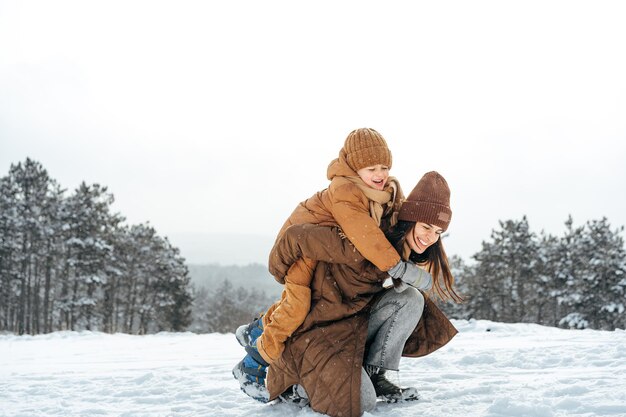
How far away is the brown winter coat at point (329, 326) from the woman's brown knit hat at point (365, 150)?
45cm

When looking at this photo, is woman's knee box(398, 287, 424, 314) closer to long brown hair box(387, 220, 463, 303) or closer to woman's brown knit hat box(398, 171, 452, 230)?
long brown hair box(387, 220, 463, 303)

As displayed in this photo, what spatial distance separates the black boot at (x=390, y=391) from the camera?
3110 millimetres

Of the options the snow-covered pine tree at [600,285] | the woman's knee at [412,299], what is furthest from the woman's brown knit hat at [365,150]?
the snow-covered pine tree at [600,285]

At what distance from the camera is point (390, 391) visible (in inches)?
124

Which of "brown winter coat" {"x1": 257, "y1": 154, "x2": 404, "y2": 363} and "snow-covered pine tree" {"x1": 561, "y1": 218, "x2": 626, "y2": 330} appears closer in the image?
"brown winter coat" {"x1": 257, "y1": 154, "x2": 404, "y2": 363}

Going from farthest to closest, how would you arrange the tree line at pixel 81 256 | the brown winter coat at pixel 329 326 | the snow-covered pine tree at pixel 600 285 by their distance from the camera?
the tree line at pixel 81 256
the snow-covered pine tree at pixel 600 285
the brown winter coat at pixel 329 326

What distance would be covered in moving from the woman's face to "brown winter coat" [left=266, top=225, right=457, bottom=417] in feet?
0.94

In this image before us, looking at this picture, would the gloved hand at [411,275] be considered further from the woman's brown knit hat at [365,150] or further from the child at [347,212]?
the woman's brown knit hat at [365,150]

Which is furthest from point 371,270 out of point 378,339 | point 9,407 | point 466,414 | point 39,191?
point 39,191

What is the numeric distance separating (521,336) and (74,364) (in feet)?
A: 16.6

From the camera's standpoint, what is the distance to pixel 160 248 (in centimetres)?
3494

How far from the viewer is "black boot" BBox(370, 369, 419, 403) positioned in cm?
311

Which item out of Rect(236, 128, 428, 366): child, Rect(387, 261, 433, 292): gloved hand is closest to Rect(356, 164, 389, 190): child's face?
Rect(236, 128, 428, 366): child

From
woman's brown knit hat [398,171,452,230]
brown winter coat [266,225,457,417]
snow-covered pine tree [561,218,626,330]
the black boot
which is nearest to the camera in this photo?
brown winter coat [266,225,457,417]
